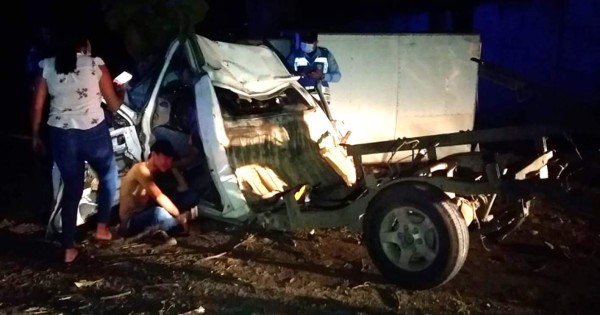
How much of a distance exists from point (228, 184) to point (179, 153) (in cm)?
74

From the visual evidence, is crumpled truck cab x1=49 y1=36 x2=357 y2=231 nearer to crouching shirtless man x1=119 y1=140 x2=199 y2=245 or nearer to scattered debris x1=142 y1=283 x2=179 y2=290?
crouching shirtless man x1=119 y1=140 x2=199 y2=245

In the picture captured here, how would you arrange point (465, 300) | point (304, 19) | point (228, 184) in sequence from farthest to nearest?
point (304, 19) < point (228, 184) < point (465, 300)

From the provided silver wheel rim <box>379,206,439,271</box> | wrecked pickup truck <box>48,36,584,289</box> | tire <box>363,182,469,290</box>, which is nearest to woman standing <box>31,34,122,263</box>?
wrecked pickup truck <box>48,36,584,289</box>

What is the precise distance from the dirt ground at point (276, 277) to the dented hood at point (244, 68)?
132 centimetres

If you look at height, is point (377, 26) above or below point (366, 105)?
above

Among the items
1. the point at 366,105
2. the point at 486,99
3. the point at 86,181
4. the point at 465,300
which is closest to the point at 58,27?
the point at 86,181

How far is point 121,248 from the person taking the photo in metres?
5.98

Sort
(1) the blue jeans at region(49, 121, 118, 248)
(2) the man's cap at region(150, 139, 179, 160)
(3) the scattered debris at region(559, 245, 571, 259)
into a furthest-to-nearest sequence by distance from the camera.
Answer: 1. (2) the man's cap at region(150, 139, 179, 160)
2. (3) the scattered debris at region(559, 245, 571, 259)
3. (1) the blue jeans at region(49, 121, 118, 248)

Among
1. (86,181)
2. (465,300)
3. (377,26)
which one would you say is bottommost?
(465,300)

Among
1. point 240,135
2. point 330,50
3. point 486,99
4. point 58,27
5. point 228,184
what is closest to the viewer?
point 58,27

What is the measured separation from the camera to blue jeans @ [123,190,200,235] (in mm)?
6207

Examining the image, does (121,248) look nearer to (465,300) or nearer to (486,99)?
(465,300)

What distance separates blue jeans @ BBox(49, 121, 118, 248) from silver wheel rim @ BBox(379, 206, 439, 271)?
2277mm

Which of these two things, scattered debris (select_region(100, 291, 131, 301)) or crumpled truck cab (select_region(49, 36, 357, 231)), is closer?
scattered debris (select_region(100, 291, 131, 301))
